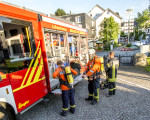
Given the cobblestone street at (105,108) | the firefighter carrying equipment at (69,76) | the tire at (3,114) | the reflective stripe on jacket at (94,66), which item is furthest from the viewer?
the reflective stripe on jacket at (94,66)

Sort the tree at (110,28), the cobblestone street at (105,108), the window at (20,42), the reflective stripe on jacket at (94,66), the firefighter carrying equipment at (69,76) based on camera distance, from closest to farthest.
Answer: the window at (20,42) < the firefighter carrying equipment at (69,76) < the cobblestone street at (105,108) < the reflective stripe on jacket at (94,66) < the tree at (110,28)

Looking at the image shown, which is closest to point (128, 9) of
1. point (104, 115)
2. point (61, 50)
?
point (61, 50)

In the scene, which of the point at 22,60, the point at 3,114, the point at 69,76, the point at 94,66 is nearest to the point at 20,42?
the point at 22,60

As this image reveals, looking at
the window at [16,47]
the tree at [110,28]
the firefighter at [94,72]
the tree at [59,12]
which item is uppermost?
the tree at [59,12]

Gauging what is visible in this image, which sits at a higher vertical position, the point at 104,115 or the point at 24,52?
the point at 24,52

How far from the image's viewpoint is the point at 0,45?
226 centimetres

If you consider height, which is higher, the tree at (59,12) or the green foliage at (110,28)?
the tree at (59,12)

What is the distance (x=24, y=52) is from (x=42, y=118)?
6.52 feet

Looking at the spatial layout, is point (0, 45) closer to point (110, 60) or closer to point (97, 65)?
point (97, 65)

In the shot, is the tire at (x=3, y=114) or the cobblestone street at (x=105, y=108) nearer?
the tire at (x=3, y=114)

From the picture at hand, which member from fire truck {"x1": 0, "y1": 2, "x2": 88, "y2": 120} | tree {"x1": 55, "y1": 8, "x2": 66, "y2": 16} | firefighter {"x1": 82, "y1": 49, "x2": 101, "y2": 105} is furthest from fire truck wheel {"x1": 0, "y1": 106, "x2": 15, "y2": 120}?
tree {"x1": 55, "y1": 8, "x2": 66, "y2": 16}

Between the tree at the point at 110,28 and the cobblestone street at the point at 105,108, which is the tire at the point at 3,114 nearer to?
the cobblestone street at the point at 105,108

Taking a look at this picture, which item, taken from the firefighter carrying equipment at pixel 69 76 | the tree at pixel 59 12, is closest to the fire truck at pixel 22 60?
the firefighter carrying equipment at pixel 69 76

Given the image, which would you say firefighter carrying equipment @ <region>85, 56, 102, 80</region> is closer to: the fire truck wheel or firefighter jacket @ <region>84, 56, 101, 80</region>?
firefighter jacket @ <region>84, 56, 101, 80</region>
